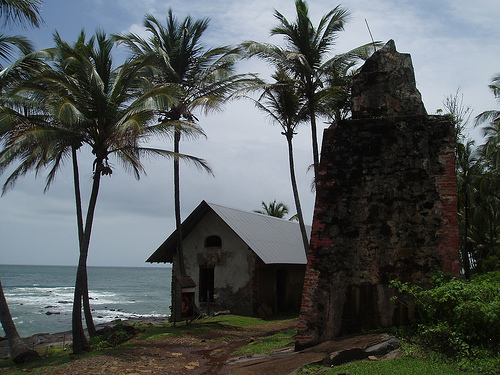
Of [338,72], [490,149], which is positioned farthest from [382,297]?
[490,149]

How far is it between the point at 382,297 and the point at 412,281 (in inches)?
23.4

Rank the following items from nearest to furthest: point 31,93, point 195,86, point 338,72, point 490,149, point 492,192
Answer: point 31,93, point 338,72, point 195,86, point 490,149, point 492,192

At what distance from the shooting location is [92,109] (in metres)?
12.6

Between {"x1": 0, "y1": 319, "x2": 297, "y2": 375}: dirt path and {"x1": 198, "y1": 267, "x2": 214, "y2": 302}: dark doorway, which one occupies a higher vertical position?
{"x1": 198, "y1": 267, "x2": 214, "y2": 302}: dark doorway

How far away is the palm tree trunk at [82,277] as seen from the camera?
12.1m

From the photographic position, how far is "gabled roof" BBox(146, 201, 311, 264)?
18.4 meters

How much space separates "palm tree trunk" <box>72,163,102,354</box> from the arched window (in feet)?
24.0

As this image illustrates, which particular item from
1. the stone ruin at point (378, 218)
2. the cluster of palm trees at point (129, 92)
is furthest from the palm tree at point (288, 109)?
the stone ruin at point (378, 218)

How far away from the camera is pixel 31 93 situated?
40.3 feet

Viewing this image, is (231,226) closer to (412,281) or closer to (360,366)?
(412,281)

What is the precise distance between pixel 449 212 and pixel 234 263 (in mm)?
11750

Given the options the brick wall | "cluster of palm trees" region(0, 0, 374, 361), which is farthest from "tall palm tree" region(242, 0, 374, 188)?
the brick wall

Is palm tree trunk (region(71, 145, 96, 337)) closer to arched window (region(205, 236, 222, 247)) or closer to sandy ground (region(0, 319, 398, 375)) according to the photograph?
sandy ground (region(0, 319, 398, 375))

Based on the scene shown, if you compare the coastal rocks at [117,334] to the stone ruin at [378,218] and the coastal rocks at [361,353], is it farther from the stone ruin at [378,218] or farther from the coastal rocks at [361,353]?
the coastal rocks at [361,353]
